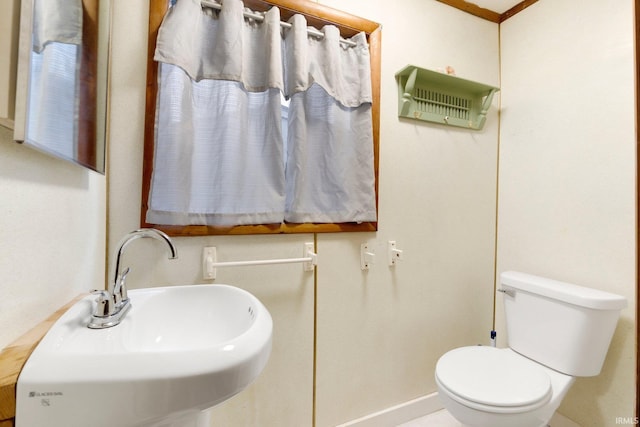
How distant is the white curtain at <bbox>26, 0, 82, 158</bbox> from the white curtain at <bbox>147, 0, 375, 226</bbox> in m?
0.34

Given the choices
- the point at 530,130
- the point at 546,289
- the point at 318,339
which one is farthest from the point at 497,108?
the point at 318,339

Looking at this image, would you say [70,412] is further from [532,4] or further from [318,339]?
[532,4]

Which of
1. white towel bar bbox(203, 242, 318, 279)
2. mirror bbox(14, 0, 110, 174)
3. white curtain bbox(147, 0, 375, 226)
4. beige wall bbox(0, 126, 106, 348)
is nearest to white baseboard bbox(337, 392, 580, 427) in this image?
white towel bar bbox(203, 242, 318, 279)

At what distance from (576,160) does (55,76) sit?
6.90ft

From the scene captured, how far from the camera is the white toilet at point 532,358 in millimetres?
1035

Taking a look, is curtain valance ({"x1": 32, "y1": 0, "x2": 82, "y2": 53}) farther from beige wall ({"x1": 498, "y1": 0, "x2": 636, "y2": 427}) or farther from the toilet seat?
beige wall ({"x1": 498, "y1": 0, "x2": 636, "y2": 427})

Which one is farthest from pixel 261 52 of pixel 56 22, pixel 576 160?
pixel 576 160

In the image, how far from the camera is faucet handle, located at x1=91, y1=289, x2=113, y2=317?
69 cm

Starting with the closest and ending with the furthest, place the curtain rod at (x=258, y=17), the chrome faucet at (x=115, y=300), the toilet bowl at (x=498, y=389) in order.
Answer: the chrome faucet at (x=115, y=300)
the toilet bowl at (x=498, y=389)
the curtain rod at (x=258, y=17)

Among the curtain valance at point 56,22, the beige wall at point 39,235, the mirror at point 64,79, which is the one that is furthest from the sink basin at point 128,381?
the curtain valance at point 56,22

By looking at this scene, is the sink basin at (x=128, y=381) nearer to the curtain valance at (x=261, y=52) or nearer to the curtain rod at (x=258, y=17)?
the curtain valance at (x=261, y=52)

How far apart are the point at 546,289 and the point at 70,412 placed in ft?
5.73

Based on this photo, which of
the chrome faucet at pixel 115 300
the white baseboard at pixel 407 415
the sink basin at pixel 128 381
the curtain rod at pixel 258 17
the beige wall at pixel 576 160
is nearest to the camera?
the sink basin at pixel 128 381

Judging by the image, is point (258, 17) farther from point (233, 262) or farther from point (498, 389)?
point (498, 389)
